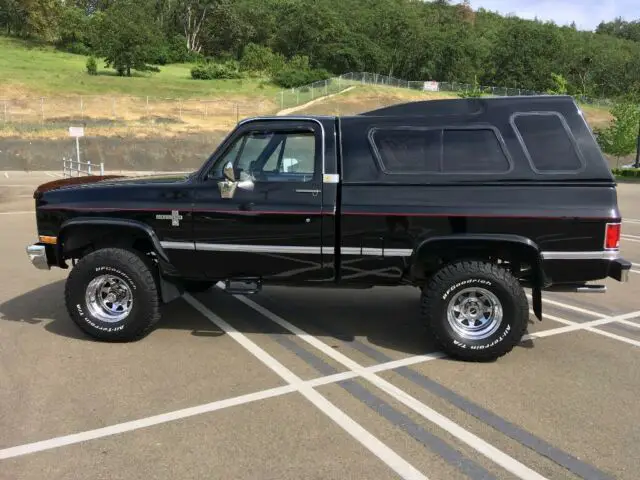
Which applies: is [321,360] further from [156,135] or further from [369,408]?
[156,135]

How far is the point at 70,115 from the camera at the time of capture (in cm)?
4766

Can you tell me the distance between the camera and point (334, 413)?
155 inches

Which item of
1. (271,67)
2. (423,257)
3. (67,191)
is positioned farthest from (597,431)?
(271,67)

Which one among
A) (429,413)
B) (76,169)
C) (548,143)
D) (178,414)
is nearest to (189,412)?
(178,414)

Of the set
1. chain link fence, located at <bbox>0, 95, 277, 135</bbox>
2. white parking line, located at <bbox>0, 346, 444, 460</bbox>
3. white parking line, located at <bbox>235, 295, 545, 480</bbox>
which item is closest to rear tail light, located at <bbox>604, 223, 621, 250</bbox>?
white parking line, located at <bbox>0, 346, 444, 460</bbox>

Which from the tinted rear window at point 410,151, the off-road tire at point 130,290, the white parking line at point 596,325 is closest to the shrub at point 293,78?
the white parking line at point 596,325

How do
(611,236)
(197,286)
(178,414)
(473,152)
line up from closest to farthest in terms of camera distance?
(178,414), (611,236), (473,152), (197,286)

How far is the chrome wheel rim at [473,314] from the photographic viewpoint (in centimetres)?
486

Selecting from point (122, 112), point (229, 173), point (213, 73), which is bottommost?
point (229, 173)

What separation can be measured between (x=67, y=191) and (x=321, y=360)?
2.80m

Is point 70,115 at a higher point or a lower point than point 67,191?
higher

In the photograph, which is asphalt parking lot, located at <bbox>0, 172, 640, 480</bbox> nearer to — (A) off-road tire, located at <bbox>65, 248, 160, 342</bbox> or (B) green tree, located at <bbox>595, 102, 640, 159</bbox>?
(A) off-road tire, located at <bbox>65, 248, 160, 342</bbox>

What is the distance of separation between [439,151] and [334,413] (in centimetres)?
233

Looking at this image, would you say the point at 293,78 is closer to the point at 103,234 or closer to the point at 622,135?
the point at 622,135
